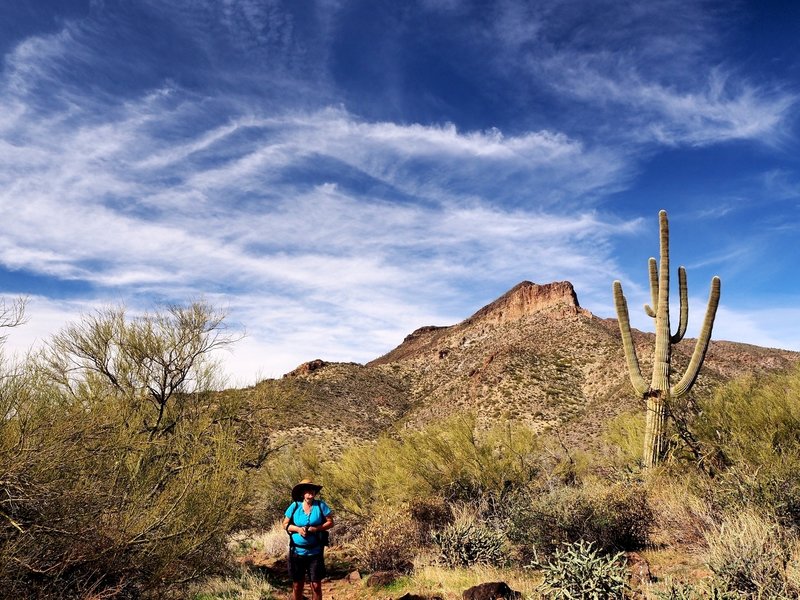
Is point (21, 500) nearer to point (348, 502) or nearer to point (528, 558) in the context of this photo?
point (528, 558)

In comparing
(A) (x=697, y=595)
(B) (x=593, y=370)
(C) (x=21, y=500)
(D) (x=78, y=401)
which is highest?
(B) (x=593, y=370)

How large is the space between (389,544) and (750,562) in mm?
6754

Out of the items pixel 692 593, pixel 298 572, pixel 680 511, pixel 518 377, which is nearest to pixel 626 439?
pixel 680 511

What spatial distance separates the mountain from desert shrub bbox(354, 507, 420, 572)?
8014 millimetres

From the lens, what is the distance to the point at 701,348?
1202 cm

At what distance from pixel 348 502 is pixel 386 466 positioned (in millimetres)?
1789

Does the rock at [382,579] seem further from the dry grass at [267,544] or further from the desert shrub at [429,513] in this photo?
the dry grass at [267,544]

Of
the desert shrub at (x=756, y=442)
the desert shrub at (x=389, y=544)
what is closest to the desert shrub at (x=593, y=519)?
the desert shrub at (x=756, y=442)

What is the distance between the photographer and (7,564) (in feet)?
16.1

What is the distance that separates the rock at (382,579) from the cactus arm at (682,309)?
8.06 m

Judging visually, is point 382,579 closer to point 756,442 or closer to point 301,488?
point 301,488

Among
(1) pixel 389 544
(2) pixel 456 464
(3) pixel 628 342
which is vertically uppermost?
(3) pixel 628 342

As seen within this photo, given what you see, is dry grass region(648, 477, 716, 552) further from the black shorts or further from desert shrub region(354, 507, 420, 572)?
the black shorts

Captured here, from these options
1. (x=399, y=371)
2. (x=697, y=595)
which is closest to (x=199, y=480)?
(x=697, y=595)
